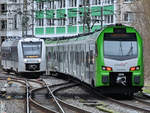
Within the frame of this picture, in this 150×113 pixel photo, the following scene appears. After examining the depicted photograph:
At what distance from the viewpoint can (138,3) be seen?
46.5 metres

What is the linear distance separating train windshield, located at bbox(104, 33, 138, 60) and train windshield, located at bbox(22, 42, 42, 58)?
50.8 ft

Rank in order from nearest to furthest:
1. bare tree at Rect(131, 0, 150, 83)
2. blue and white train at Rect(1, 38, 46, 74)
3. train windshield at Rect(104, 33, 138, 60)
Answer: train windshield at Rect(104, 33, 138, 60) → blue and white train at Rect(1, 38, 46, 74) → bare tree at Rect(131, 0, 150, 83)

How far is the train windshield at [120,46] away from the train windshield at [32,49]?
15483mm

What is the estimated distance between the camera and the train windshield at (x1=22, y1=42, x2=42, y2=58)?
34594 mm

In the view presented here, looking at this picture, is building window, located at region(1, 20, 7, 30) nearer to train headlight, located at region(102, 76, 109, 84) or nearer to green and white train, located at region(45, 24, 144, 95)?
green and white train, located at region(45, 24, 144, 95)

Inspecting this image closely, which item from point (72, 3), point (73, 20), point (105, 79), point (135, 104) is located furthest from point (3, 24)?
point (135, 104)

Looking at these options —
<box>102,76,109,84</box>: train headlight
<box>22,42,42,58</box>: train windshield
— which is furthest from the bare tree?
<box>102,76,109,84</box>: train headlight

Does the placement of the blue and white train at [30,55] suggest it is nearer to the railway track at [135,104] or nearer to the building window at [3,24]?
the railway track at [135,104]

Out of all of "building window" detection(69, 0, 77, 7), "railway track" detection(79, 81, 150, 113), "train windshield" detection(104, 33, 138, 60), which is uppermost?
"building window" detection(69, 0, 77, 7)

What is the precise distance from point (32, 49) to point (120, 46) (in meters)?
15.7

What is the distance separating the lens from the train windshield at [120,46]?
19484 mm

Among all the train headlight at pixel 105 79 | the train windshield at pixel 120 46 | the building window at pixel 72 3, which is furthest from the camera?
the building window at pixel 72 3

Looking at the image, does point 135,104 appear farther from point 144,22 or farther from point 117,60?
point 144,22

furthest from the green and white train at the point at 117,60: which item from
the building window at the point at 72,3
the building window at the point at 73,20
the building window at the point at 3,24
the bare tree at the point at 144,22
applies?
the building window at the point at 3,24
